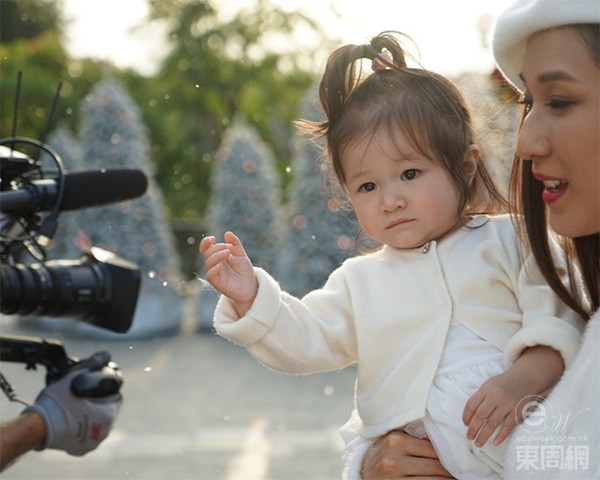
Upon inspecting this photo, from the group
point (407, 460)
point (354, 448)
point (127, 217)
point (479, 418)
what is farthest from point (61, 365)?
point (127, 217)

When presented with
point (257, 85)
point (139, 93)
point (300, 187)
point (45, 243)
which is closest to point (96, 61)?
point (139, 93)

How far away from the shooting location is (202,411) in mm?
5637

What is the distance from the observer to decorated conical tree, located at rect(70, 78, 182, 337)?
7.72 m

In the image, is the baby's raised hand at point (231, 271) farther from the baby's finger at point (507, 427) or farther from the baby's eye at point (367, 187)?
the baby's finger at point (507, 427)

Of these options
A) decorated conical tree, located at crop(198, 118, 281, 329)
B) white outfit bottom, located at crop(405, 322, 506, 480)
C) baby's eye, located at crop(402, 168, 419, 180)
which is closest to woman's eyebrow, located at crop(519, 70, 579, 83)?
baby's eye, located at crop(402, 168, 419, 180)

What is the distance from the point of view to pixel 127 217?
7.80 meters

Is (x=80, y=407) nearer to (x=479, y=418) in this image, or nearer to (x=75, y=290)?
(x=75, y=290)

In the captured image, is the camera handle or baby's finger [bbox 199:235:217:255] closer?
baby's finger [bbox 199:235:217:255]

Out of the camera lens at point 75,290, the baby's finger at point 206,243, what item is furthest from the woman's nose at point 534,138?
the camera lens at point 75,290

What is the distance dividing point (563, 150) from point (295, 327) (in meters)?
0.52

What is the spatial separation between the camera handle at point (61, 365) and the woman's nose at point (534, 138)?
0.80 m

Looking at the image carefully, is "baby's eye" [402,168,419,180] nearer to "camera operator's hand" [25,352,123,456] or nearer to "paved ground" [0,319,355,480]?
"camera operator's hand" [25,352,123,456]

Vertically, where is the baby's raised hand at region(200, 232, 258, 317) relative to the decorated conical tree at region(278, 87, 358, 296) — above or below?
above

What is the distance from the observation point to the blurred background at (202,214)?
4.50 m
